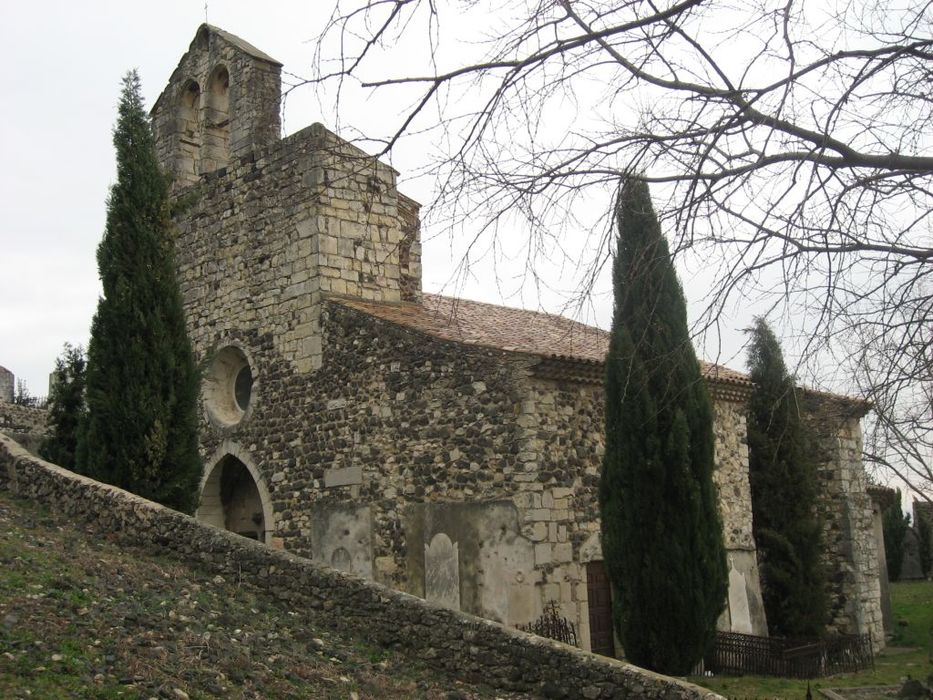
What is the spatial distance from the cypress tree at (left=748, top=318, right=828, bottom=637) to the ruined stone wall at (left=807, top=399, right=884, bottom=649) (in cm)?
63

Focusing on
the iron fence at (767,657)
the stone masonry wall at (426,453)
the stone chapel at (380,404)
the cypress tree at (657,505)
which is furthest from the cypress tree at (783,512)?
the stone masonry wall at (426,453)

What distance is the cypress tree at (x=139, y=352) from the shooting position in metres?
12.6

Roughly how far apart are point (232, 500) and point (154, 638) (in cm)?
918

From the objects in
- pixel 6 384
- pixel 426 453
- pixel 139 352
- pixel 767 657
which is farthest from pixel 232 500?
pixel 6 384

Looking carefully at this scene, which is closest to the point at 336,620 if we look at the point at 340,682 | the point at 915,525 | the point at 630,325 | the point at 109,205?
the point at 340,682

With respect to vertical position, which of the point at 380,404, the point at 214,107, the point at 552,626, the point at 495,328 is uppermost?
the point at 214,107

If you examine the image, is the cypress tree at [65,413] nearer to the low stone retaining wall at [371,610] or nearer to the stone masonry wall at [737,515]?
the low stone retaining wall at [371,610]

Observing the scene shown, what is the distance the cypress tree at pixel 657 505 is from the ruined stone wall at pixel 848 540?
219 inches

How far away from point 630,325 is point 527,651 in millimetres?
5018

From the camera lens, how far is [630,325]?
1207 centimetres

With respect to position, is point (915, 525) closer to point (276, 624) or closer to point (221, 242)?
point (221, 242)

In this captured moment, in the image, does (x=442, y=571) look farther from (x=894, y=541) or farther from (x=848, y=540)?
(x=894, y=541)

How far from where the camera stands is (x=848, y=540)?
17.0 metres

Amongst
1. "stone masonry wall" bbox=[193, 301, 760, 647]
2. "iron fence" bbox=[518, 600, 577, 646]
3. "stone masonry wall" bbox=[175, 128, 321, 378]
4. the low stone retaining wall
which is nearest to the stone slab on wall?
"stone masonry wall" bbox=[175, 128, 321, 378]
